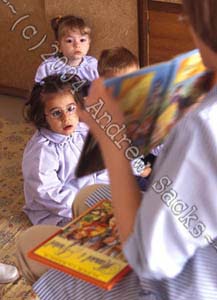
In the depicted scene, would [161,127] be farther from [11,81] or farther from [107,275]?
[11,81]

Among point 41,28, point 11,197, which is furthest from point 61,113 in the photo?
point 41,28

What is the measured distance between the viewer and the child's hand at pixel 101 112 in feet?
2.62

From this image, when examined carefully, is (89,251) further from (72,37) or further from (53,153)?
(72,37)

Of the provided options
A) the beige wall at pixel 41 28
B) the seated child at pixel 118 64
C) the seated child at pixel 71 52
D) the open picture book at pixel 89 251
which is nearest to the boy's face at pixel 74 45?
the seated child at pixel 71 52

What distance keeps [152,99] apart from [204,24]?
14cm

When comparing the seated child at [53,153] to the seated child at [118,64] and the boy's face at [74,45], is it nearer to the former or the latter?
the seated child at [118,64]

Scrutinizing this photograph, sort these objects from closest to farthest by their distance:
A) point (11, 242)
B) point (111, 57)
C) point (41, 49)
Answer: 1. point (11, 242)
2. point (111, 57)
3. point (41, 49)

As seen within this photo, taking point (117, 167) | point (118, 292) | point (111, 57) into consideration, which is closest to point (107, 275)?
point (118, 292)

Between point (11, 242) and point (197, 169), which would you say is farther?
point (11, 242)

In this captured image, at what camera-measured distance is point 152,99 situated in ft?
2.67

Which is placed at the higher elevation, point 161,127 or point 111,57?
point 161,127

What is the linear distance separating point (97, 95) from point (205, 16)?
194 millimetres

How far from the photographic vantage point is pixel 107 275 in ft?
2.80

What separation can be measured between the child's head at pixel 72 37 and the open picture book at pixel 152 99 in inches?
49.1
